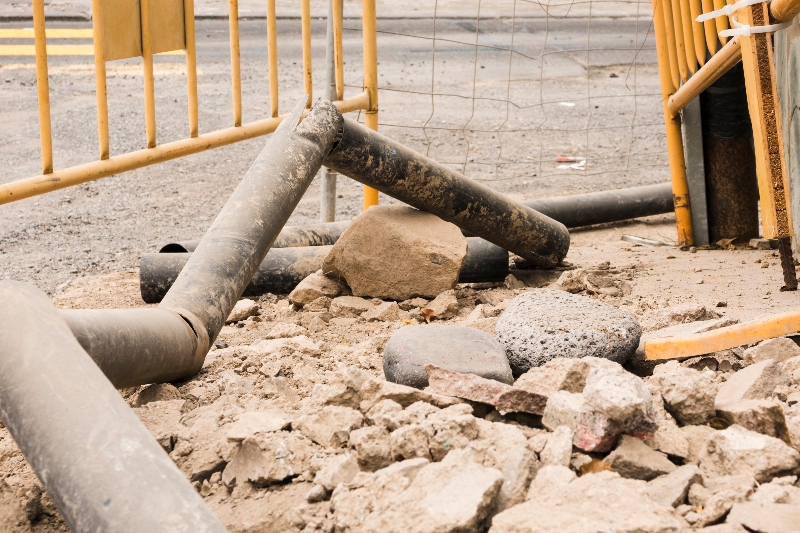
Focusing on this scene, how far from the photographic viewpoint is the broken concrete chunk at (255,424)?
2137 millimetres

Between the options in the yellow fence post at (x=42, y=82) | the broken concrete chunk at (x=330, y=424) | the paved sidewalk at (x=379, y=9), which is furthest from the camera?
the paved sidewalk at (x=379, y=9)

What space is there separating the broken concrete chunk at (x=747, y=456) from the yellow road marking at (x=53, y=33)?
1094cm

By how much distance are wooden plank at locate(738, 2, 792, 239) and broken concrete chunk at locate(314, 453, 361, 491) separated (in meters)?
1.95

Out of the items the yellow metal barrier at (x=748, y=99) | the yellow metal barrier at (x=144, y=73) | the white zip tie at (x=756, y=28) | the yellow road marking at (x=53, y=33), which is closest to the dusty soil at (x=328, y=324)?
the yellow metal barrier at (x=748, y=99)

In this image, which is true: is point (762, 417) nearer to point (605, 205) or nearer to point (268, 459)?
point (268, 459)

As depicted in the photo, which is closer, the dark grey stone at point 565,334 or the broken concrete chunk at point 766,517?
the broken concrete chunk at point 766,517

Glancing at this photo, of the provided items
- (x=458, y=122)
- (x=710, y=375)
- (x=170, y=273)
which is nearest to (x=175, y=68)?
(x=458, y=122)

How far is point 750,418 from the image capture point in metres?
2.06

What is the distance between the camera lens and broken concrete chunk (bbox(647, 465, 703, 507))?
1.78m

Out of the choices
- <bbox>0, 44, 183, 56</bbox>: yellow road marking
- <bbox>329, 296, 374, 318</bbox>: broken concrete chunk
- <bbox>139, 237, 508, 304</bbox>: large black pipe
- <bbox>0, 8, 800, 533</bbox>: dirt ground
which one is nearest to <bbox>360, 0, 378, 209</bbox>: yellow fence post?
<bbox>139, 237, 508, 304</bbox>: large black pipe

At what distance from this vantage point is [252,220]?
9.88 ft

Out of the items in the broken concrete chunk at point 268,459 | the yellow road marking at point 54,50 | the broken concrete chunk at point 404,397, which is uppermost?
the yellow road marking at point 54,50

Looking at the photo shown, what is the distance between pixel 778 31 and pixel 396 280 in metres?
1.84

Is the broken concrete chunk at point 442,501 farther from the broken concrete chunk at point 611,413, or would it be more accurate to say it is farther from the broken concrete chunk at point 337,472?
the broken concrete chunk at point 611,413
